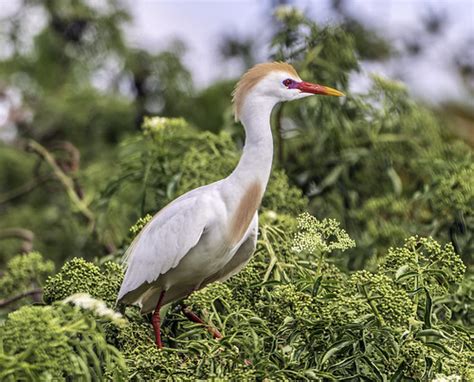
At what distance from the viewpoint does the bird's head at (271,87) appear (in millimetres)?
3416

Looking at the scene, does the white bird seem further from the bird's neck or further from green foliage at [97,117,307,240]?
green foliage at [97,117,307,240]

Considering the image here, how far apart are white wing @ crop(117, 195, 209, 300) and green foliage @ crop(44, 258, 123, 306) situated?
0.09m

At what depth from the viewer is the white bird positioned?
3.26 meters

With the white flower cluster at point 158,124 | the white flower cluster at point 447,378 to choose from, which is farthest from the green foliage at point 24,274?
the white flower cluster at point 447,378

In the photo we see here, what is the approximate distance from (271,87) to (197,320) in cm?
84

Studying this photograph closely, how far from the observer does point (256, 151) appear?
331cm

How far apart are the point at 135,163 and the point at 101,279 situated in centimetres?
161

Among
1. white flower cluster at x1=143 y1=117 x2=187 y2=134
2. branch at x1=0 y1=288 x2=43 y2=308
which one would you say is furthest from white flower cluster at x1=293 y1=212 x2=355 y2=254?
white flower cluster at x1=143 y1=117 x2=187 y2=134

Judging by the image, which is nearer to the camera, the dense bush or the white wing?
the dense bush

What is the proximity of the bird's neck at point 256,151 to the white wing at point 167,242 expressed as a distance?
17 centimetres

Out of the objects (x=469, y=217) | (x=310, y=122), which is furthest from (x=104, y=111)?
(x=469, y=217)

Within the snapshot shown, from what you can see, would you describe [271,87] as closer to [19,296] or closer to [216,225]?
[216,225]

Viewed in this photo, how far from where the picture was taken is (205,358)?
283 cm

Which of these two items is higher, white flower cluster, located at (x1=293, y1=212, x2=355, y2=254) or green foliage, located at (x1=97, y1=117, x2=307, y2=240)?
white flower cluster, located at (x1=293, y1=212, x2=355, y2=254)
